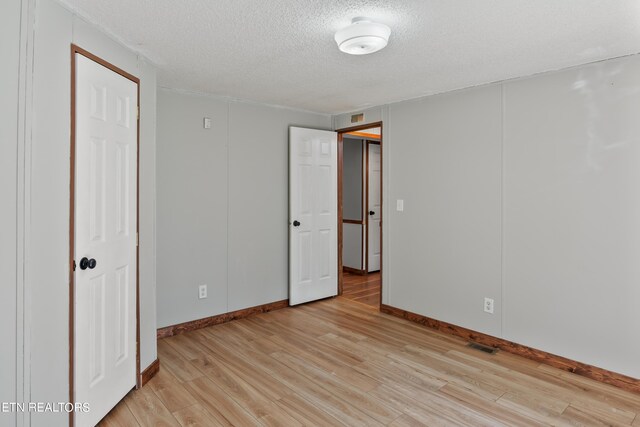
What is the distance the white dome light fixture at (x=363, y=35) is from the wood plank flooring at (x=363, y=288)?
3127 mm

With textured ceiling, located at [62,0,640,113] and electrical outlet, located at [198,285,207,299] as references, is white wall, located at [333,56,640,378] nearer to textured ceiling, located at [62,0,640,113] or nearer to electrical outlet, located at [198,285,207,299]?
textured ceiling, located at [62,0,640,113]

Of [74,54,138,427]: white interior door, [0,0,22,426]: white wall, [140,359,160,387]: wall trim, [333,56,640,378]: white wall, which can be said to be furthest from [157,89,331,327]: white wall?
[0,0,22,426]: white wall

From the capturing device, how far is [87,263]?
2047mm

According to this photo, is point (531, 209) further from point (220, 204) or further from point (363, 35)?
point (220, 204)

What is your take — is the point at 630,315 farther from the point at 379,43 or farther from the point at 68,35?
the point at 68,35

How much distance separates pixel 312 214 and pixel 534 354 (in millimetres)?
2625

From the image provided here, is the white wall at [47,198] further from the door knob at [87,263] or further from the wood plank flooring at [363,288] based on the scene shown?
the wood plank flooring at [363,288]

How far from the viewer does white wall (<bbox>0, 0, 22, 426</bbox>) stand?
155cm

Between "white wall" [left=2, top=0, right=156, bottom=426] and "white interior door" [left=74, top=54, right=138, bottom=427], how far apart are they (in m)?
0.09

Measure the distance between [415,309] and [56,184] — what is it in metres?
3.29

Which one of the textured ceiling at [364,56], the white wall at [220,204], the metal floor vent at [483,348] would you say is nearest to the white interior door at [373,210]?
the white wall at [220,204]

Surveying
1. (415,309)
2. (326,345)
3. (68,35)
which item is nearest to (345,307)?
(415,309)

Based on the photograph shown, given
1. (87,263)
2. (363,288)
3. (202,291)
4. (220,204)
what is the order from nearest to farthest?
(87,263), (202,291), (220,204), (363,288)

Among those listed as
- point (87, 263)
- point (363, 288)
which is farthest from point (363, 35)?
point (363, 288)
